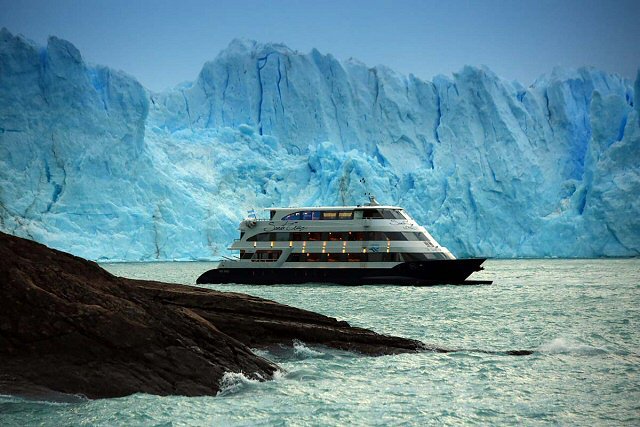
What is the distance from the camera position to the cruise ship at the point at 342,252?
3838 centimetres

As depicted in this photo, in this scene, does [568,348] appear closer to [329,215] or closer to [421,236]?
[421,236]

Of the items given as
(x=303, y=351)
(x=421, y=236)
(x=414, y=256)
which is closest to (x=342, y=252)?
(x=414, y=256)

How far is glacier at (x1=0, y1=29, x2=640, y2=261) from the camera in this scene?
191 ft

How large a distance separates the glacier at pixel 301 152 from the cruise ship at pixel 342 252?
20.0 m

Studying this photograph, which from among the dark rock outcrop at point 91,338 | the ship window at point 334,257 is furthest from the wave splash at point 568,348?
the ship window at point 334,257

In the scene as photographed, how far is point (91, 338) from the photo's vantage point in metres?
9.02

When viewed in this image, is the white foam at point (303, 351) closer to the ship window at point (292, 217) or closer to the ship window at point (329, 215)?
the ship window at point (329, 215)

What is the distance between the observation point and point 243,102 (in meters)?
72.9

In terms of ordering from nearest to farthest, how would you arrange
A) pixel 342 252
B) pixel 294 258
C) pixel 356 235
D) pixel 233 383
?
pixel 233 383
pixel 356 235
pixel 342 252
pixel 294 258

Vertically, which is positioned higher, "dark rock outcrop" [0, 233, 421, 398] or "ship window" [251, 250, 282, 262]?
"ship window" [251, 250, 282, 262]

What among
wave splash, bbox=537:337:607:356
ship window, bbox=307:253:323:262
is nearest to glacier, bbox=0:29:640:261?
ship window, bbox=307:253:323:262

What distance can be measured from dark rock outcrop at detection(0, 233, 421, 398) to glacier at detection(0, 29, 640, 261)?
157 ft

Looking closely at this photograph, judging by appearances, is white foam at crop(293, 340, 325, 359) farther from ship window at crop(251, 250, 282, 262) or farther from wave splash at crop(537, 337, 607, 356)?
ship window at crop(251, 250, 282, 262)

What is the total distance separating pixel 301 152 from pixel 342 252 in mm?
32548
